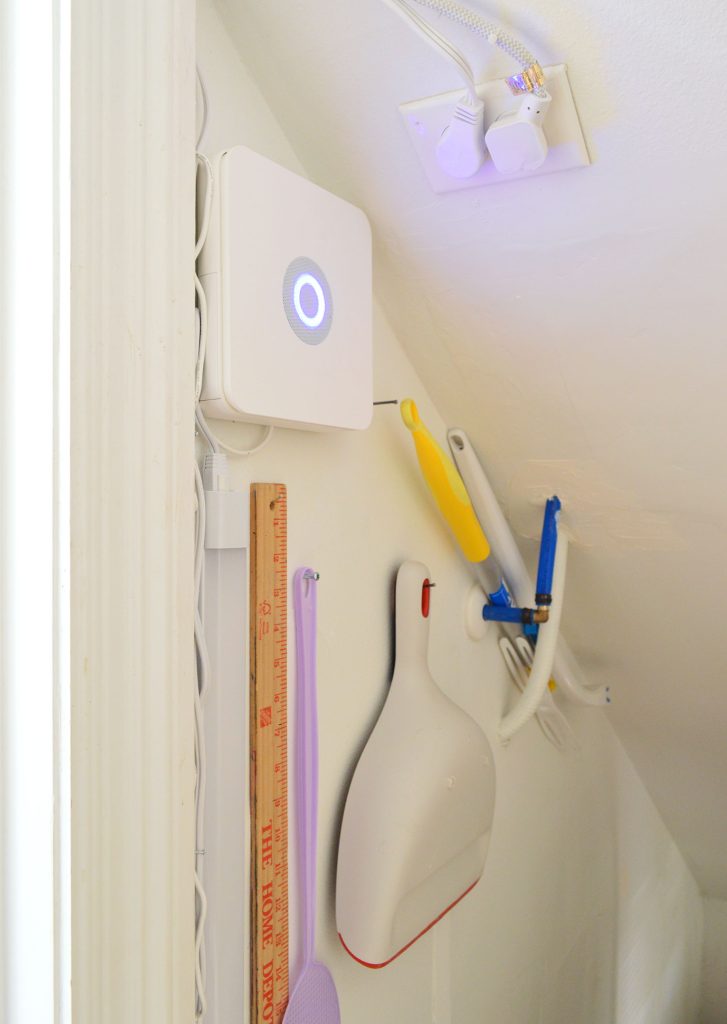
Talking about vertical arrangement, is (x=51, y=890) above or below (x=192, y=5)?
below

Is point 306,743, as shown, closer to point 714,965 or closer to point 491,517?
point 491,517

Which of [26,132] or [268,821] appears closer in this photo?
[26,132]

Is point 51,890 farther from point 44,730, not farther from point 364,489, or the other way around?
point 364,489

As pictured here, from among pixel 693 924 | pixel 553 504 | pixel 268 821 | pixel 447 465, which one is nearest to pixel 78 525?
pixel 268 821

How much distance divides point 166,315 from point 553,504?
70 cm

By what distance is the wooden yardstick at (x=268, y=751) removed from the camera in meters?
0.77

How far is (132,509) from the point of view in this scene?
2.05ft

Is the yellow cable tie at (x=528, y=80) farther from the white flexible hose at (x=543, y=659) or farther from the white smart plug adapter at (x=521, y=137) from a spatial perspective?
the white flexible hose at (x=543, y=659)

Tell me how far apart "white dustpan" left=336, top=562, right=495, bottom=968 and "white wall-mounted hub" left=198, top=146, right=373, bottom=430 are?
0.30 m

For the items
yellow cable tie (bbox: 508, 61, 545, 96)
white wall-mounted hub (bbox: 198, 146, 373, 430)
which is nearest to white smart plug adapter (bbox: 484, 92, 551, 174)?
yellow cable tie (bbox: 508, 61, 545, 96)

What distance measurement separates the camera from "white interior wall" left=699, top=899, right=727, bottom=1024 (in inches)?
84.4

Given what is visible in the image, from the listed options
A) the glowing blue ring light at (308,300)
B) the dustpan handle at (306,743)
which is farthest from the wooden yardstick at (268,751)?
the glowing blue ring light at (308,300)

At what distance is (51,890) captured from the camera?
58cm

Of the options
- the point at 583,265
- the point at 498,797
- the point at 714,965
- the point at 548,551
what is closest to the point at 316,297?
the point at 583,265
